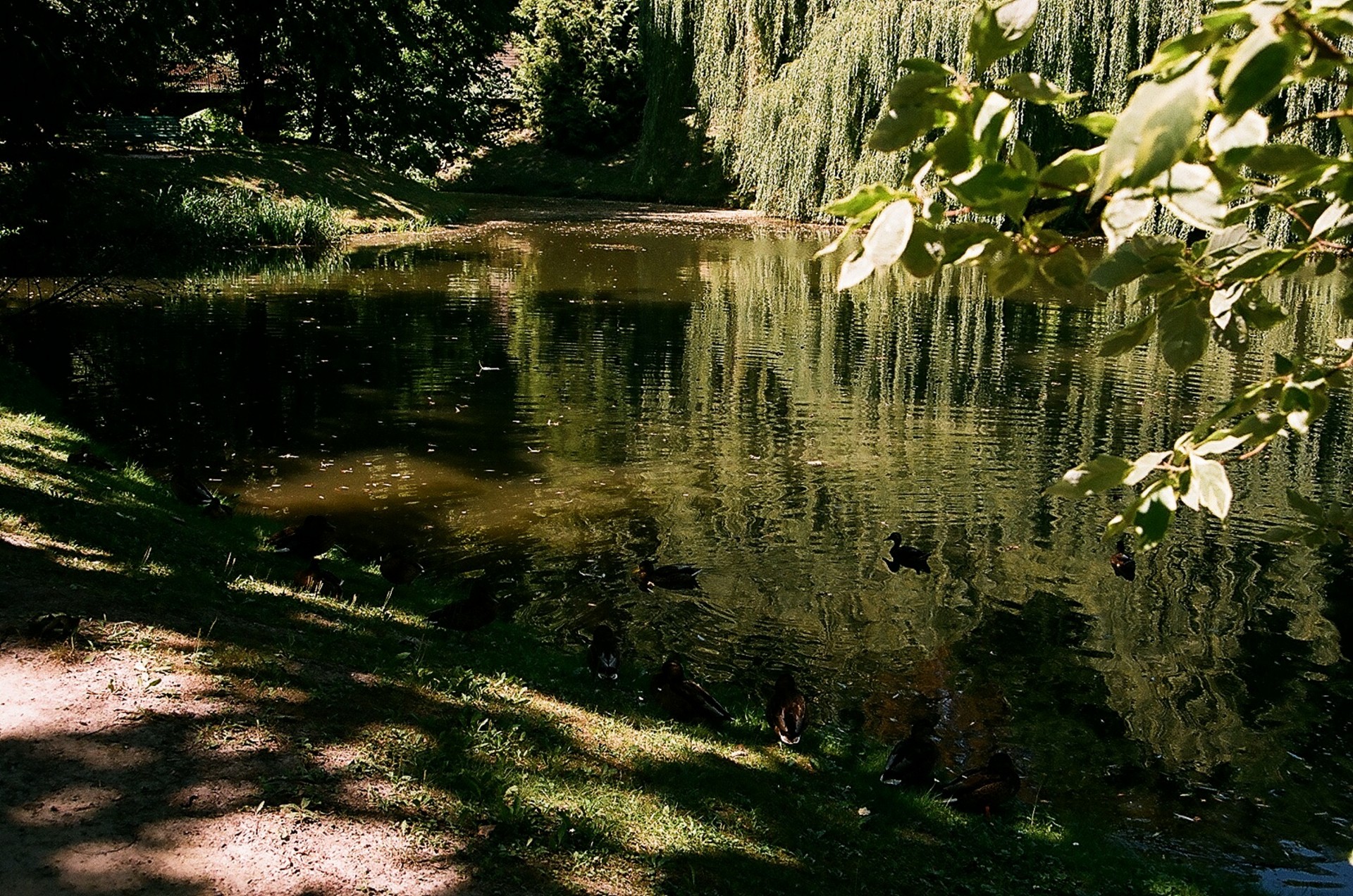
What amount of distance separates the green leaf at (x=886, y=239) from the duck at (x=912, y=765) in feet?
15.8

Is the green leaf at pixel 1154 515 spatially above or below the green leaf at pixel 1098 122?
below

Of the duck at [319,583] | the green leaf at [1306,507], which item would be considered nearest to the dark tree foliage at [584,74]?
the duck at [319,583]

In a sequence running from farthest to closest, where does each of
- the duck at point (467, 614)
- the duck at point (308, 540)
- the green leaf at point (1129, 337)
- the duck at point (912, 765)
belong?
the duck at point (308, 540), the duck at point (467, 614), the duck at point (912, 765), the green leaf at point (1129, 337)

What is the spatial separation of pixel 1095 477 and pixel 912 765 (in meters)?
4.39

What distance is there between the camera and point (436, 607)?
25.2 feet

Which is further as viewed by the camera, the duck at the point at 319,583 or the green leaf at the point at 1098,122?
the duck at the point at 319,583

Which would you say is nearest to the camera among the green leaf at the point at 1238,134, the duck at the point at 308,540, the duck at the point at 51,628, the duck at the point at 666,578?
the green leaf at the point at 1238,134

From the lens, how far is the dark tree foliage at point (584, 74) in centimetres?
4912

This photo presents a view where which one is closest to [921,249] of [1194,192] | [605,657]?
[1194,192]

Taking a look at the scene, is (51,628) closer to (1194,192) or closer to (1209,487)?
(1209,487)

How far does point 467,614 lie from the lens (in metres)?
7.05

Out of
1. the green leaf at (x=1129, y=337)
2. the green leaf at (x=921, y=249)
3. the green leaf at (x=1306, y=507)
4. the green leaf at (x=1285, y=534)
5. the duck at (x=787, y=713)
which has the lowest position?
the duck at (x=787, y=713)

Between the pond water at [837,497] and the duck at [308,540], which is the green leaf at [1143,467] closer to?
the pond water at [837,497]

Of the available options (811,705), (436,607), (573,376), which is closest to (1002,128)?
(811,705)
